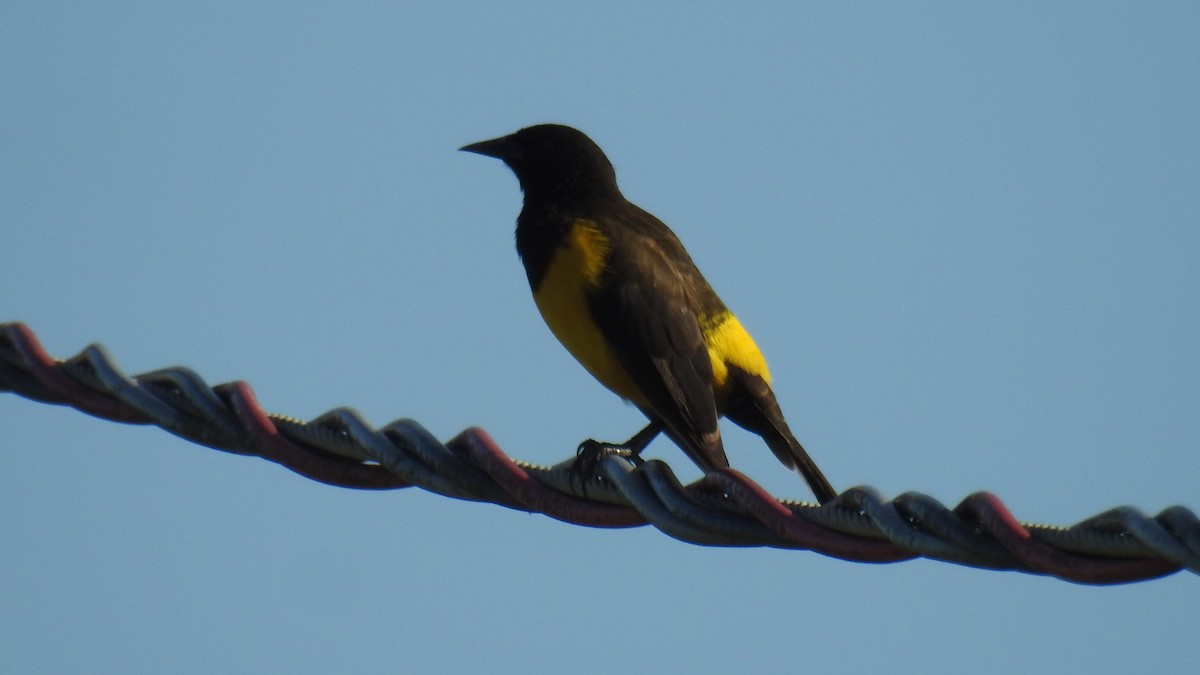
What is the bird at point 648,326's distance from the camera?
6.17 meters

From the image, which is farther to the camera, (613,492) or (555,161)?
(555,161)

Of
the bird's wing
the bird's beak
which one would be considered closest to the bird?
the bird's wing

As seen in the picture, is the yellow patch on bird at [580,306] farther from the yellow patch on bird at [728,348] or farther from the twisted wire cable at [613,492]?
the twisted wire cable at [613,492]

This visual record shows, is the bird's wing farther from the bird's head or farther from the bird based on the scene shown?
the bird's head

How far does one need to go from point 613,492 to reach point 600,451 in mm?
1594

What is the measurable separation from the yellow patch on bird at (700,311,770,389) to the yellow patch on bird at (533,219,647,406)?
35 cm

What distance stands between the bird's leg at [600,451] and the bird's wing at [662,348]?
0.69 feet

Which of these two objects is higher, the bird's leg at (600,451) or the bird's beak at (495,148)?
the bird's beak at (495,148)

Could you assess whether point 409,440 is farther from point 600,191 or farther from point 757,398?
point 600,191

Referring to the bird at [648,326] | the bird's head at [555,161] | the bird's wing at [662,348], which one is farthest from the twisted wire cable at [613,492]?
the bird's head at [555,161]

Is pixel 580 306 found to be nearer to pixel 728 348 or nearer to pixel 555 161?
pixel 728 348

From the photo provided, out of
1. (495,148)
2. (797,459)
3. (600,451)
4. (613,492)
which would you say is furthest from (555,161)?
(613,492)

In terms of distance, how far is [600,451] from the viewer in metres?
5.09

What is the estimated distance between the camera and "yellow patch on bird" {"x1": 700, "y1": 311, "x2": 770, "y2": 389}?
259 inches
